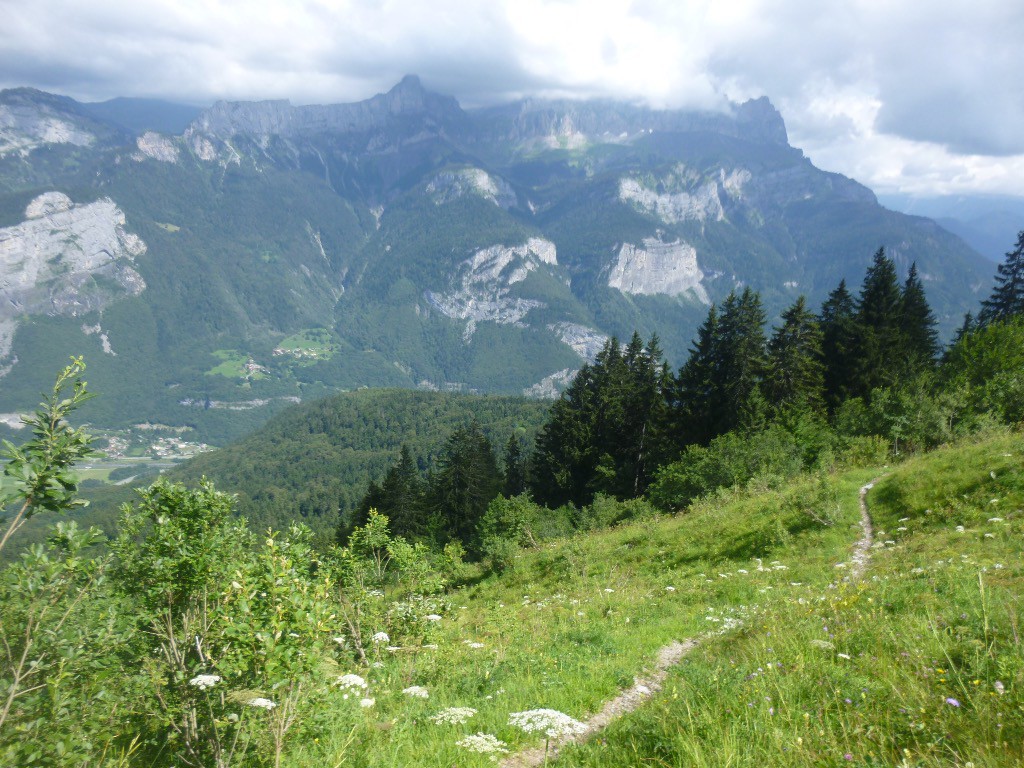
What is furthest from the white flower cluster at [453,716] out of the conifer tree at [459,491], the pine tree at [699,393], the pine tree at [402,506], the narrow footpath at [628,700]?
the pine tree at [402,506]

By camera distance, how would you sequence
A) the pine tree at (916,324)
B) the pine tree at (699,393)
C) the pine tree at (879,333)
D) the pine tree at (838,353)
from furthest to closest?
the pine tree at (916,324)
the pine tree at (838,353)
the pine tree at (699,393)
the pine tree at (879,333)

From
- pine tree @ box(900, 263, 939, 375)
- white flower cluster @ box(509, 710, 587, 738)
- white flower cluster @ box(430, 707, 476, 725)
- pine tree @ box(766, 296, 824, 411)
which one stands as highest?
pine tree @ box(900, 263, 939, 375)

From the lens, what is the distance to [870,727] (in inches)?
155

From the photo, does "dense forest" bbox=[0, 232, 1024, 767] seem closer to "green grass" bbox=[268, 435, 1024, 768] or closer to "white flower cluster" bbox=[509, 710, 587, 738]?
"green grass" bbox=[268, 435, 1024, 768]

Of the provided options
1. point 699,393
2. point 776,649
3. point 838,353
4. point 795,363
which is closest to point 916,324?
point 838,353

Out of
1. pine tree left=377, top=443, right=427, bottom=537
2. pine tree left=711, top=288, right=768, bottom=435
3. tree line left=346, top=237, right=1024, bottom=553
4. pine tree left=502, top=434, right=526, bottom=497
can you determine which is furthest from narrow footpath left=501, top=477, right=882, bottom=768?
pine tree left=502, top=434, right=526, bottom=497

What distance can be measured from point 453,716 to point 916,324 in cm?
5690

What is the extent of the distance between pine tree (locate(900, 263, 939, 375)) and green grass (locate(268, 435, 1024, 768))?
32490 millimetres

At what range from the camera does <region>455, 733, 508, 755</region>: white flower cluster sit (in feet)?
18.2

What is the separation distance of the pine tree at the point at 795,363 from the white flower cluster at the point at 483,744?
35.9m

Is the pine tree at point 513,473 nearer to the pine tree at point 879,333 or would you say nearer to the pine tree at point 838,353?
the pine tree at point 838,353

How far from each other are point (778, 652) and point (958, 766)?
10.1 ft

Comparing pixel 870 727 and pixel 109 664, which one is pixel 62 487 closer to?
pixel 109 664

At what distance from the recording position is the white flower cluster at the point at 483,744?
5562 millimetres
